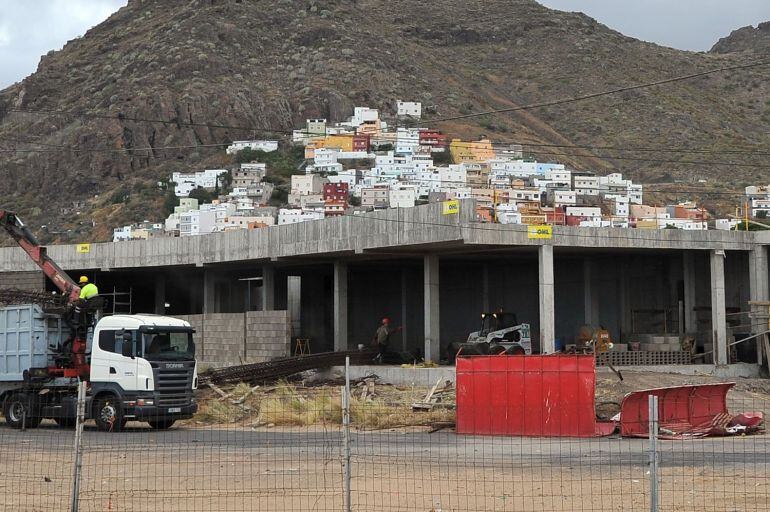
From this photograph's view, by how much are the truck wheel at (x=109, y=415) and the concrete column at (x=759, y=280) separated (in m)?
23.7

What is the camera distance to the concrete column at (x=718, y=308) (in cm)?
3794

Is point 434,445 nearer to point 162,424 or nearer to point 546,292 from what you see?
point 162,424

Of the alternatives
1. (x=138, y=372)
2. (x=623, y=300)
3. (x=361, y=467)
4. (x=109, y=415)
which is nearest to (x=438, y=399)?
(x=138, y=372)

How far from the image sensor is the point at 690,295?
1640 inches

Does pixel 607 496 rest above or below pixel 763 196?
below

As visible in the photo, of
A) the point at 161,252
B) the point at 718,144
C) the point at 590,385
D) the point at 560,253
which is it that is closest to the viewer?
the point at 590,385

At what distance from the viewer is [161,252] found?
46.0 meters

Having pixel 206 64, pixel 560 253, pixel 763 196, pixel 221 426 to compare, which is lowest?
pixel 221 426

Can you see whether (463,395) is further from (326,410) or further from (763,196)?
(763,196)

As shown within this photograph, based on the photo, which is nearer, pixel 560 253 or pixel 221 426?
pixel 221 426

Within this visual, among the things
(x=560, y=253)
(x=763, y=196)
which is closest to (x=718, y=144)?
(x=763, y=196)

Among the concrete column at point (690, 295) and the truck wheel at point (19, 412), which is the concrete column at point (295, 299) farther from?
the truck wheel at point (19, 412)

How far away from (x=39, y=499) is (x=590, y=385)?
444 inches

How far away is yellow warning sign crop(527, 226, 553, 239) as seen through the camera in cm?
3488
